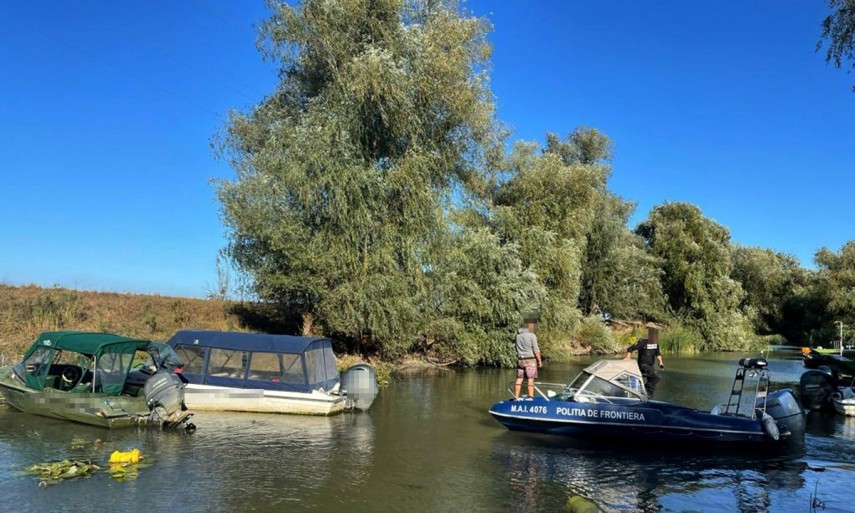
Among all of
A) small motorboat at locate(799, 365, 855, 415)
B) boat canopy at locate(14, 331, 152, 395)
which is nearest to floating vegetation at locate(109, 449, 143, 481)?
boat canopy at locate(14, 331, 152, 395)

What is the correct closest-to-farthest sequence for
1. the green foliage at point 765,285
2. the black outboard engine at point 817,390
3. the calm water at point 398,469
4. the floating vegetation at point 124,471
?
1. the calm water at point 398,469
2. the floating vegetation at point 124,471
3. the black outboard engine at point 817,390
4. the green foliage at point 765,285

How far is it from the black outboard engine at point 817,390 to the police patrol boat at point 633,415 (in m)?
5.73

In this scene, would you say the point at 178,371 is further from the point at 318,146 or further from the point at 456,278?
the point at 456,278

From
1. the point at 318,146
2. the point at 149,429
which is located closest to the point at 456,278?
the point at 318,146

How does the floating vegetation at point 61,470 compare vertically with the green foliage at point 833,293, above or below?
below

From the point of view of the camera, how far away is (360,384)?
50.6 ft

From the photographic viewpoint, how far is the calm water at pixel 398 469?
8.61m

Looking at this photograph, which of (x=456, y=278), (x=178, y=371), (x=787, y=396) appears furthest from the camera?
(x=456, y=278)

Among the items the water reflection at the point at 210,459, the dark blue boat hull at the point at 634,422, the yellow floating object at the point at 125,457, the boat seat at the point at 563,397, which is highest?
the boat seat at the point at 563,397

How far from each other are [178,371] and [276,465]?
5.17 meters

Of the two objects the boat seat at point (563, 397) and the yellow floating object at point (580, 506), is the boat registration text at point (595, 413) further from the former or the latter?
the yellow floating object at point (580, 506)

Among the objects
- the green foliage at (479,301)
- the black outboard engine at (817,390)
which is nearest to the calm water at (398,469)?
the black outboard engine at (817,390)

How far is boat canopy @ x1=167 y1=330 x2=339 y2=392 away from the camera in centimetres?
1499

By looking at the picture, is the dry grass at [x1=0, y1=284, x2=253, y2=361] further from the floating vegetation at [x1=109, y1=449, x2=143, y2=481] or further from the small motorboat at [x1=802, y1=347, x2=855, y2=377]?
the small motorboat at [x1=802, y1=347, x2=855, y2=377]
